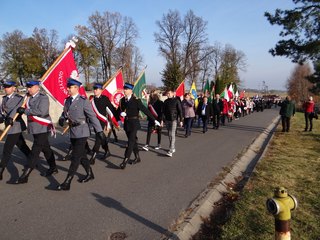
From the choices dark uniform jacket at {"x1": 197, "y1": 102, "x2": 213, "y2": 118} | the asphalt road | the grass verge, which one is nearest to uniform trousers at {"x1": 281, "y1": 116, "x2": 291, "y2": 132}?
dark uniform jacket at {"x1": 197, "y1": 102, "x2": 213, "y2": 118}

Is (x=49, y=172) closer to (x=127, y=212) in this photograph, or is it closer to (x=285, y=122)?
(x=127, y=212)

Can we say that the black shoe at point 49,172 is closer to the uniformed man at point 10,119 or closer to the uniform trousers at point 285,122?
the uniformed man at point 10,119

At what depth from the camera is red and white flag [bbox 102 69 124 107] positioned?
11.0 metres

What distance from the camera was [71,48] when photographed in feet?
26.3

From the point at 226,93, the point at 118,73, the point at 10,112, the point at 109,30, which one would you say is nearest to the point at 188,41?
the point at 109,30

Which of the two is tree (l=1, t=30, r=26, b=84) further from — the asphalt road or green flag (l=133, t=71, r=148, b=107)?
the asphalt road

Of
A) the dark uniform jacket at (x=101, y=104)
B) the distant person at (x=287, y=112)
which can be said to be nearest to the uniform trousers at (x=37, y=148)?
the dark uniform jacket at (x=101, y=104)

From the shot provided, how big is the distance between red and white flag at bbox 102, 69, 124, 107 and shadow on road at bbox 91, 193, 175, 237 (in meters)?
6.24

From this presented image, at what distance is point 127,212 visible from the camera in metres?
4.47

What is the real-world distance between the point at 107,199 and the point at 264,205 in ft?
8.04

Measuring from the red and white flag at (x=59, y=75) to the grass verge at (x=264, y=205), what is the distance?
4.82 meters

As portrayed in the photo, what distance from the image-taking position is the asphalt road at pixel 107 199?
3.92 m

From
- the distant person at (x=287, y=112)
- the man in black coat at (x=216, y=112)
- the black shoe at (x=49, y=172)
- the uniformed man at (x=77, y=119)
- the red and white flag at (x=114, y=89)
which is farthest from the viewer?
the man in black coat at (x=216, y=112)

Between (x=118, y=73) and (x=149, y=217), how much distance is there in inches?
A: 302
